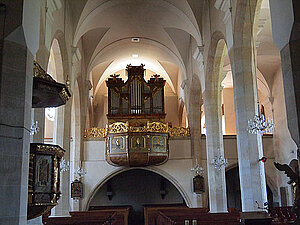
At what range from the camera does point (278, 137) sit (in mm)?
19547

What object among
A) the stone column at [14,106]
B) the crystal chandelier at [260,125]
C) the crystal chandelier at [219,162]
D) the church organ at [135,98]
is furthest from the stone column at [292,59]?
the church organ at [135,98]

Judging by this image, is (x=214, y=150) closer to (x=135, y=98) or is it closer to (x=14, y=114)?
(x=135, y=98)

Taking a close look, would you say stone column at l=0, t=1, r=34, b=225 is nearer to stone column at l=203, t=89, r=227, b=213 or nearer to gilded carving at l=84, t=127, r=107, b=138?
stone column at l=203, t=89, r=227, b=213

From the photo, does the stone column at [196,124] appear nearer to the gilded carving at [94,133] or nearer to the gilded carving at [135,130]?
the gilded carving at [135,130]

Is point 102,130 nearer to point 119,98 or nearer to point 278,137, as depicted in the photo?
point 119,98

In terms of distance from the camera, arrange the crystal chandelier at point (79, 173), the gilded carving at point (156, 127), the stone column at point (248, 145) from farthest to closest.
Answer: the crystal chandelier at point (79, 173) → the gilded carving at point (156, 127) → the stone column at point (248, 145)

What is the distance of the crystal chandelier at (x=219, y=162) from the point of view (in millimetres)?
14703

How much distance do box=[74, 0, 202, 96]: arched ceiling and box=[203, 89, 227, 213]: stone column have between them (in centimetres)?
247

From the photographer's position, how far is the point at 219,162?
1472 cm

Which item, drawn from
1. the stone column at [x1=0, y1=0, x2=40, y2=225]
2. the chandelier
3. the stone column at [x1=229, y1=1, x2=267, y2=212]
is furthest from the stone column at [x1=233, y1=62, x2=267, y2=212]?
the chandelier

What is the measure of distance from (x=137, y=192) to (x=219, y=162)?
1051 cm

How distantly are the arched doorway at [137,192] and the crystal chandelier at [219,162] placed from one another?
28.8ft

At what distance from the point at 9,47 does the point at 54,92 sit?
1.54 metres

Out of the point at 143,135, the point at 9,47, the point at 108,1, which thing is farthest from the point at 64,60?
the point at 9,47
